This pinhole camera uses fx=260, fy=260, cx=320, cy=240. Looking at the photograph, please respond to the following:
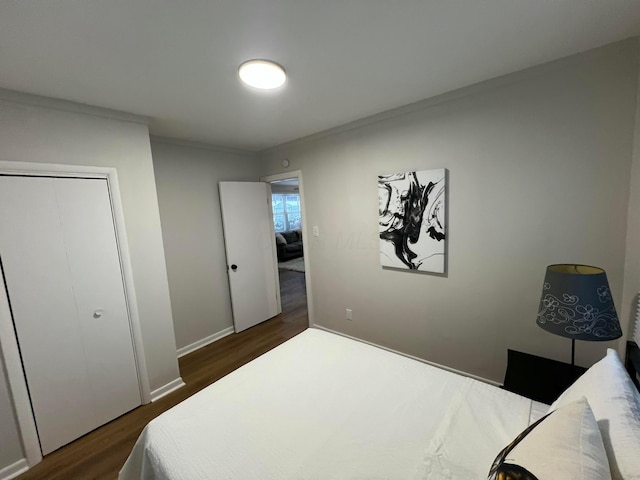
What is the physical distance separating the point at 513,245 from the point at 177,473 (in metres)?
2.34

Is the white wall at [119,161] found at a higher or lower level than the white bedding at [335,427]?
higher

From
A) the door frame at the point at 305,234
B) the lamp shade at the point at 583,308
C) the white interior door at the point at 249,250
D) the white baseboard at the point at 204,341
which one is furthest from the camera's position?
the white interior door at the point at 249,250

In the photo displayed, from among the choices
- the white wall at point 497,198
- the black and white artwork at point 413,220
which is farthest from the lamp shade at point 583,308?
the black and white artwork at point 413,220

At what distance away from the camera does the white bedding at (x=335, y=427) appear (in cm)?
100

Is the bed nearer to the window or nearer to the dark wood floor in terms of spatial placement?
the dark wood floor

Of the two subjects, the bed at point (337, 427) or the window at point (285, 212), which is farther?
the window at point (285, 212)

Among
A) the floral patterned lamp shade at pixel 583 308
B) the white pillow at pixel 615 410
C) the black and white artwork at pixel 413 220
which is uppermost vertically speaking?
the black and white artwork at pixel 413 220

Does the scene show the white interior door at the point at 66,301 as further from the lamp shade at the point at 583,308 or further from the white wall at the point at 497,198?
the lamp shade at the point at 583,308

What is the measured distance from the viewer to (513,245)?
1918 mm

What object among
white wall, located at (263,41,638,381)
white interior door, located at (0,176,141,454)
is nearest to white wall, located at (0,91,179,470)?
white interior door, located at (0,176,141,454)

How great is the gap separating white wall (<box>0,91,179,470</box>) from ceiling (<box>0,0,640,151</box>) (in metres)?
0.14

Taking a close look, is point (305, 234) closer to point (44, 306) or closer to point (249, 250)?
point (249, 250)

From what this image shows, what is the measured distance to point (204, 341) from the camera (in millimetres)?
3236

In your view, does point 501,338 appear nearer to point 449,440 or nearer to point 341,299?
point 449,440
